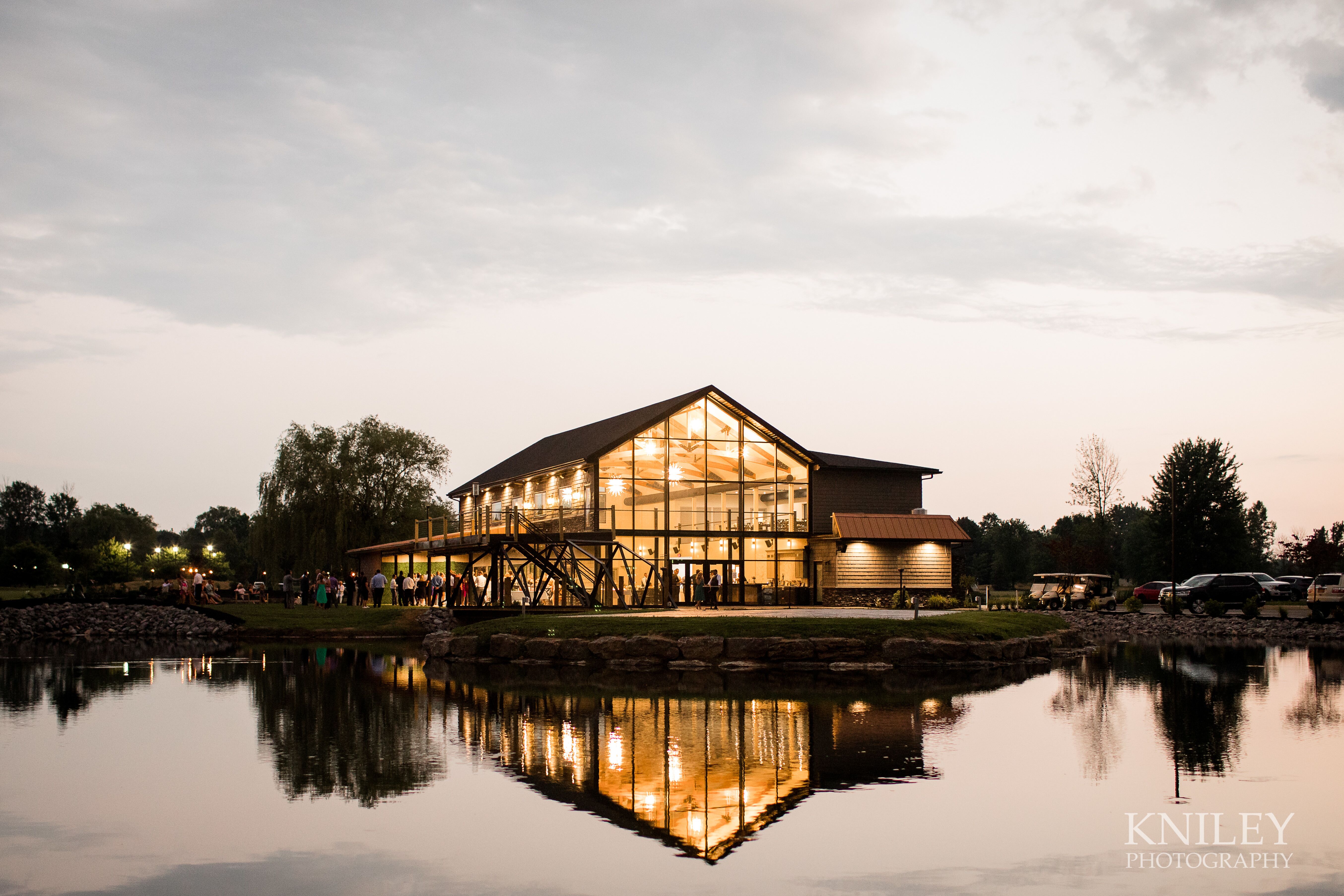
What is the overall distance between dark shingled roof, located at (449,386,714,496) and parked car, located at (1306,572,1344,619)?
68.9 ft

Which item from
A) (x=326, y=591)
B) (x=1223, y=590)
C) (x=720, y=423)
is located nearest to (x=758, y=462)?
(x=720, y=423)

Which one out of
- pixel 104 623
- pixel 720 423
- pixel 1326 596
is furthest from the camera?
pixel 720 423

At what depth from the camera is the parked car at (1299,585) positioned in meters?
49.5

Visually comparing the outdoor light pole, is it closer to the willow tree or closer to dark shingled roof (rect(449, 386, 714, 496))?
dark shingled roof (rect(449, 386, 714, 496))

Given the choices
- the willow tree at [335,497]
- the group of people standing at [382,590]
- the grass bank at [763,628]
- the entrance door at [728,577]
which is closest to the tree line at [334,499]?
the willow tree at [335,497]

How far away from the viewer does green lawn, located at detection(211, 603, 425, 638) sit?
109 feet

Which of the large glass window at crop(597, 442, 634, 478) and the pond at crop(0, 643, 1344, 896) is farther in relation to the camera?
the large glass window at crop(597, 442, 634, 478)

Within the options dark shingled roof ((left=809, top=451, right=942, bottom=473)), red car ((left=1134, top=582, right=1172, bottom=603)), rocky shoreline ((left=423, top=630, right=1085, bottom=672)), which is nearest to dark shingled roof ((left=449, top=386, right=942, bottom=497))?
dark shingled roof ((left=809, top=451, right=942, bottom=473))

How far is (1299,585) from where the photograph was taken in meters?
51.2

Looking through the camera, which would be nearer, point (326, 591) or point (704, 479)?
point (326, 591)

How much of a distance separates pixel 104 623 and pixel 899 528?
26.9 metres

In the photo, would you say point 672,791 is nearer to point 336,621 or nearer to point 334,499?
point 336,621

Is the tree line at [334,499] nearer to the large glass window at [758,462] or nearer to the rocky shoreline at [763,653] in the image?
the large glass window at [758,462]

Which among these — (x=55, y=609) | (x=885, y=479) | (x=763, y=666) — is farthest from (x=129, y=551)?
(x=763, y=666)
